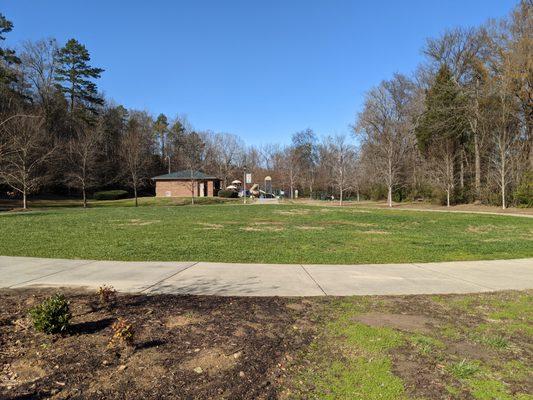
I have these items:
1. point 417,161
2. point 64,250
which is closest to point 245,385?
point 64,250

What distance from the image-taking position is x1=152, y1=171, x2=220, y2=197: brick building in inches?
2265

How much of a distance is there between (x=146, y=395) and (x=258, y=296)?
9.76 ft

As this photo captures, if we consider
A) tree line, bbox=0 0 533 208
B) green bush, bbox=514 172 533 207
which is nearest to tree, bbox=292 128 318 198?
tree line, bbox=0 0 533 208

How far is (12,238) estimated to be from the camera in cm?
1259

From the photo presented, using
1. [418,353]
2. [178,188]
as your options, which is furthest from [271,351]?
[178,188]

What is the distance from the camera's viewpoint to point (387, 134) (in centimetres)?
5453

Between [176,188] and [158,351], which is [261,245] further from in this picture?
[176,188]

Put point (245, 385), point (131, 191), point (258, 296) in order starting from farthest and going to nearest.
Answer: point (131, 191) → point (258, 296) → point (245, 385)

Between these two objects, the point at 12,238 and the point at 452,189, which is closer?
the point at 12,238

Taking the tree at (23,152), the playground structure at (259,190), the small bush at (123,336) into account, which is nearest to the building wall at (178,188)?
the playground structure at (259,190)

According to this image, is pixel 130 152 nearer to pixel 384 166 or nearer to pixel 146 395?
pixel 384 166

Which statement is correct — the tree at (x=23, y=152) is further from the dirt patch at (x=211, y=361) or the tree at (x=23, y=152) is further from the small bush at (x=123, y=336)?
the dirt patch at (x=211, y=361)

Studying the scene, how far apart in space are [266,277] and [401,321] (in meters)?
2.94

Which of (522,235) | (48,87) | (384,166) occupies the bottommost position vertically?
(522,235)
